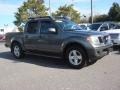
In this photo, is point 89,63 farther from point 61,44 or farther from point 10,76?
point 10,76

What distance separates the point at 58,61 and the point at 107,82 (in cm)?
Answer: 425

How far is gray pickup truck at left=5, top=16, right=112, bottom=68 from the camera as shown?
9.73 meters

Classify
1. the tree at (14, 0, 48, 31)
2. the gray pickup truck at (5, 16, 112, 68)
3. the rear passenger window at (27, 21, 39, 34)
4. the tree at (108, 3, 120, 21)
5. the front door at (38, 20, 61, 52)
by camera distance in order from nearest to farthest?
the gray pickup truck at (5, 16, 112, 68), the front door at (38, 20, 61, 52), the rear passenger window at (27, 21, 39, 34), the tree at (14, 0, 48, 31), the tree at (108, 3, 120, 21)

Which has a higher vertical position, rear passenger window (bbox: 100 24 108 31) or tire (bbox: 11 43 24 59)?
rear passenger window (bbox: 100 24 108 31)

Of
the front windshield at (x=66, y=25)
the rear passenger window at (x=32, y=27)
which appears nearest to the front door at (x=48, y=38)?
the front windshield at (x=66, y=25)

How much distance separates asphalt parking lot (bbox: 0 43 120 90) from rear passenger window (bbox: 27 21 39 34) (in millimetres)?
1306

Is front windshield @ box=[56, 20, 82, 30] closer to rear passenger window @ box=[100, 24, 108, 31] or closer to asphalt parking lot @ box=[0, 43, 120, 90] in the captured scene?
asphalt parking lot @ box=[0, 43, 120, 90]

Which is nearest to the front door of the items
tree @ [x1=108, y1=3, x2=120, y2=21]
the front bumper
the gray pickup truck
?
the gray pickup truck

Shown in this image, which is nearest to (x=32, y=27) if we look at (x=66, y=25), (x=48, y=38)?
(x=48, y=38)

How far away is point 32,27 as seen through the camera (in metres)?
11.9

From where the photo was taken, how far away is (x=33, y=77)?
28.7 feet

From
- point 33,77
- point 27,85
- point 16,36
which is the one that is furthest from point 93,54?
point 16,36

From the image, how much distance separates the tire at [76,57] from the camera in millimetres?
9789

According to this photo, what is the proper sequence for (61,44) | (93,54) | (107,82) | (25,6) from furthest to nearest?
1. (25,6)
2. (61,44)
3. (93,54)
4. (107,82)
